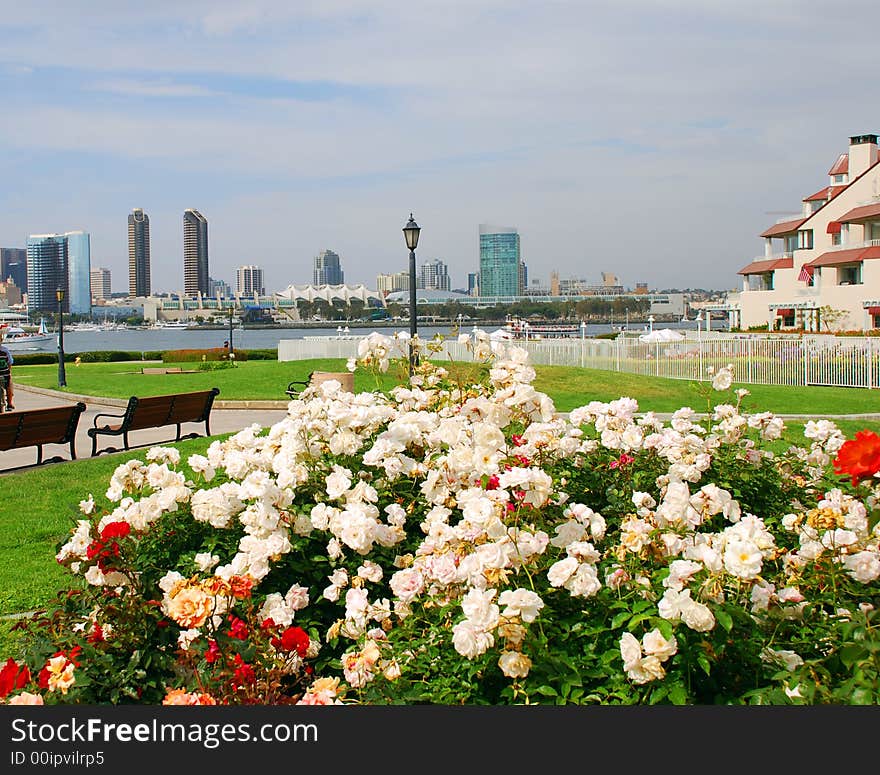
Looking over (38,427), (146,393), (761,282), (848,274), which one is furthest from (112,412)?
(761,282)

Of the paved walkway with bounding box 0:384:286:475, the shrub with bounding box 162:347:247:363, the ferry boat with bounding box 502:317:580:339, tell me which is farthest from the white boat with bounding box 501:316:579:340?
the shrub with bounding box 162:347:247:363

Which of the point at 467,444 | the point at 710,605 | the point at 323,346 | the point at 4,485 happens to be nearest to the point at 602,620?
the point at 710,605

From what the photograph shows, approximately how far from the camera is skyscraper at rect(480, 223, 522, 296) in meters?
190

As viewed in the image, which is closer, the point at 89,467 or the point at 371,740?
the point at 371,740

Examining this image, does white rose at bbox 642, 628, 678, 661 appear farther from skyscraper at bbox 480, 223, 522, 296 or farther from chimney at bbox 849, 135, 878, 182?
skyscraper at bbox 480, 223, 522, 296

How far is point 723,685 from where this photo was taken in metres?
3.29

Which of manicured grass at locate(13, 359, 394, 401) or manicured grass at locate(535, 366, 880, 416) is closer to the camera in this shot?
manicured grass at locate(535, 366, 880, 416)

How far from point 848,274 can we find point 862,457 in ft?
170

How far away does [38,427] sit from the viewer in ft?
33.8

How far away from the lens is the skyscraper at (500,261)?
190125 millimetres

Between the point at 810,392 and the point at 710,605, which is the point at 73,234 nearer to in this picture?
the point at 810,392

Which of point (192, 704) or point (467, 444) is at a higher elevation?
point (467, 444)

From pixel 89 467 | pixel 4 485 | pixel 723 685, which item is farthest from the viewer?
pixel 89 467

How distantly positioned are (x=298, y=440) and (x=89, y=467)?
6.36 metres
